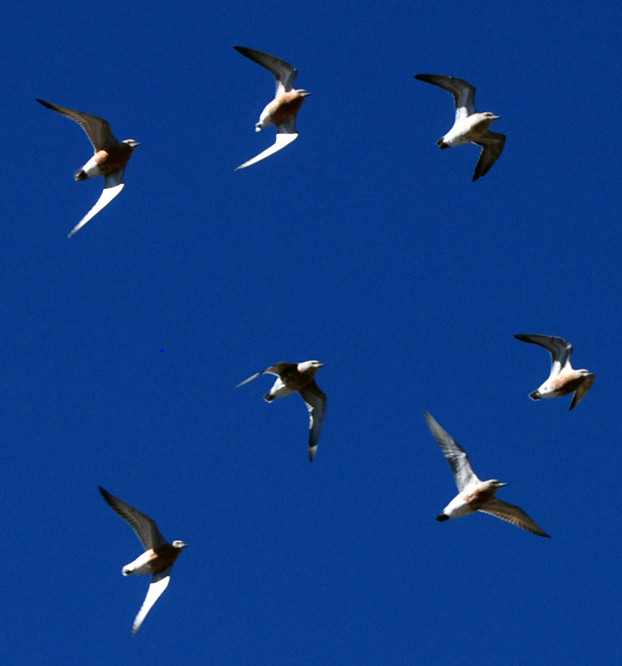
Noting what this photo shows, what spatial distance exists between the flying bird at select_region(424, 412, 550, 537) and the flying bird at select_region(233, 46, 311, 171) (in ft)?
16.6

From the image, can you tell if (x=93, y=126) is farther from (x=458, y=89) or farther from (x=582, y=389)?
(x=582, y=389)

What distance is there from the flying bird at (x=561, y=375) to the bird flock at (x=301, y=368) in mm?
16

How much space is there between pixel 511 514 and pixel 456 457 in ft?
4.51

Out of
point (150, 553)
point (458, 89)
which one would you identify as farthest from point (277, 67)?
point (150, 553)

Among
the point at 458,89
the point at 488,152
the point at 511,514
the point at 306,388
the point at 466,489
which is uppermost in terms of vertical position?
the point at 458,89

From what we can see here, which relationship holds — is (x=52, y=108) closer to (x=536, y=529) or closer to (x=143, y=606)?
(x=143, y=606)

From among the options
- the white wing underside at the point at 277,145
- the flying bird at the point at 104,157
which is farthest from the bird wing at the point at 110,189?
the white wing underside at the point at 277,145

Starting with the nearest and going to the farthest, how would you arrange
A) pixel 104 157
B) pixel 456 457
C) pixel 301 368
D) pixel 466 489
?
pixel 466 489 < pixel 456 457 < pixel 104 157 < pixel 301 368

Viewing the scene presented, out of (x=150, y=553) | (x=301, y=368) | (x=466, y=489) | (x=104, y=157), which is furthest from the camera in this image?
(x=301, y=368)

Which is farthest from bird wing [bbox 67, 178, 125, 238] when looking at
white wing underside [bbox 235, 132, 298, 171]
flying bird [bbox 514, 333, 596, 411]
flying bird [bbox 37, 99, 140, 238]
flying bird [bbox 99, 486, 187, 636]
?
flying bird [bbox 514, 333, 596, 411]

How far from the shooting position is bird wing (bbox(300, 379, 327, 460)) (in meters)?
21.0

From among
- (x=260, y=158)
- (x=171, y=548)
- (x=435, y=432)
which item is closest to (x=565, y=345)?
(x=435, y=432)

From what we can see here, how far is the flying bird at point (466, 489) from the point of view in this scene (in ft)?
61.1

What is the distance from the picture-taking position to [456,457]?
62.1 ft
